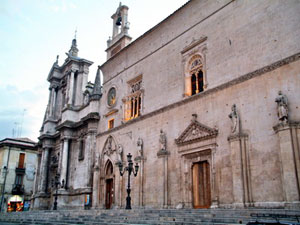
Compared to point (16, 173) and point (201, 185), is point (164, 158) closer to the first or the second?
point (201, 185)

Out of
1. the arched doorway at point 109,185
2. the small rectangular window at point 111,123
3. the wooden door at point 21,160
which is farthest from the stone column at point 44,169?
the wooden door at point 21,160

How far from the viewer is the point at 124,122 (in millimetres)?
24109

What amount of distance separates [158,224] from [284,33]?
9.68 metres

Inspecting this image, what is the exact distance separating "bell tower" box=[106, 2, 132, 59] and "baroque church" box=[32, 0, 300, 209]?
85mm

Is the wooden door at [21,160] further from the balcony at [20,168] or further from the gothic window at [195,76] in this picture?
the gothic window at [195,76]

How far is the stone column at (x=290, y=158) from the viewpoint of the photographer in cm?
1260

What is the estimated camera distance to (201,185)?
57.0ft

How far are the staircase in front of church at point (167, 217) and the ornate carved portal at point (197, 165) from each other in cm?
299

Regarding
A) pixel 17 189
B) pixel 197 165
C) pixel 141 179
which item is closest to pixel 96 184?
pixel 141 179

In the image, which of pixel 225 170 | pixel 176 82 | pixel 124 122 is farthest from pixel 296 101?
pixel 124 122

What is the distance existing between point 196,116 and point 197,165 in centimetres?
260

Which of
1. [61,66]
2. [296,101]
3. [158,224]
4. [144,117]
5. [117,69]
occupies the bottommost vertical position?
[158,224]

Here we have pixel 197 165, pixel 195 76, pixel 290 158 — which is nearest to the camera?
pixel 290 158

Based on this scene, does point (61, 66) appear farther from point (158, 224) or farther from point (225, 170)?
point (158, 224)
